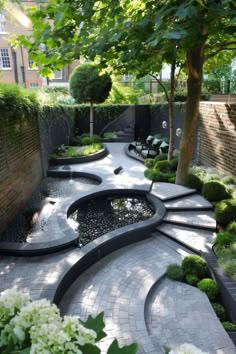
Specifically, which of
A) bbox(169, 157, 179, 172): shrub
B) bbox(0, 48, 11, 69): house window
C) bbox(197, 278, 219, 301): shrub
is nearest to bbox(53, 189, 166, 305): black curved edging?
bbox(197, 278, 219, 301): shrub

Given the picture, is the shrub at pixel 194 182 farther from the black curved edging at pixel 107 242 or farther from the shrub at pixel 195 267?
the shrub at pixel 195 267

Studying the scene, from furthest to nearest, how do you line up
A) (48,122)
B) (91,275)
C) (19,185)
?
(48,122), (19,185), (91,275)

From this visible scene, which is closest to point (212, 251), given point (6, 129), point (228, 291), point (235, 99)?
point (228, 291)

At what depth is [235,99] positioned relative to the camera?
12.6 meters

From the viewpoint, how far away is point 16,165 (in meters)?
6.17

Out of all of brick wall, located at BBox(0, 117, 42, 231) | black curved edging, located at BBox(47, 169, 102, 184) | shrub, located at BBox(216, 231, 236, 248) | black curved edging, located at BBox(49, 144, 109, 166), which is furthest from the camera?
black curved edging, located at BBox(49, 144, 109, 166)

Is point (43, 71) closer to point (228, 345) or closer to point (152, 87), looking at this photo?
point (228, 345)

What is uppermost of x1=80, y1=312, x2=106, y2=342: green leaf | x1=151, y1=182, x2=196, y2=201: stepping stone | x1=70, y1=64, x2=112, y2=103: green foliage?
x1=70, y1=64, x2=112, y2=103: green foliage

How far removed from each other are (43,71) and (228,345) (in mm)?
4843

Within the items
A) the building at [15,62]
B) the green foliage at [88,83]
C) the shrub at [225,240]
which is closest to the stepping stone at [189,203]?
the shrub at [225,240]

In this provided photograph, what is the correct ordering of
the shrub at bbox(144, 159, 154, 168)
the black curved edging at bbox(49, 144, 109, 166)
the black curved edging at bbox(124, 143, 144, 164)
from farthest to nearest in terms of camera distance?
the black curved edging at bbox(124, 143, 144, 164), the black curved edging at bbox(49, 144, 109, 166), the shrub at bbox(144, 159, 154, 168)

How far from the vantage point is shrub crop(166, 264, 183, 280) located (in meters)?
4.24

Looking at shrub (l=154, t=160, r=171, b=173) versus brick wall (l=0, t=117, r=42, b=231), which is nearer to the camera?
brick wall (l=0, t=117, r=42, b=231)

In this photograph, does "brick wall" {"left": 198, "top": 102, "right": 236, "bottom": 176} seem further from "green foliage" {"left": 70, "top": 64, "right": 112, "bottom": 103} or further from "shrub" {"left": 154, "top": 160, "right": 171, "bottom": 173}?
"green foliage" {"left": 70, "top": 64, "right": 112, "bottom": 103}
